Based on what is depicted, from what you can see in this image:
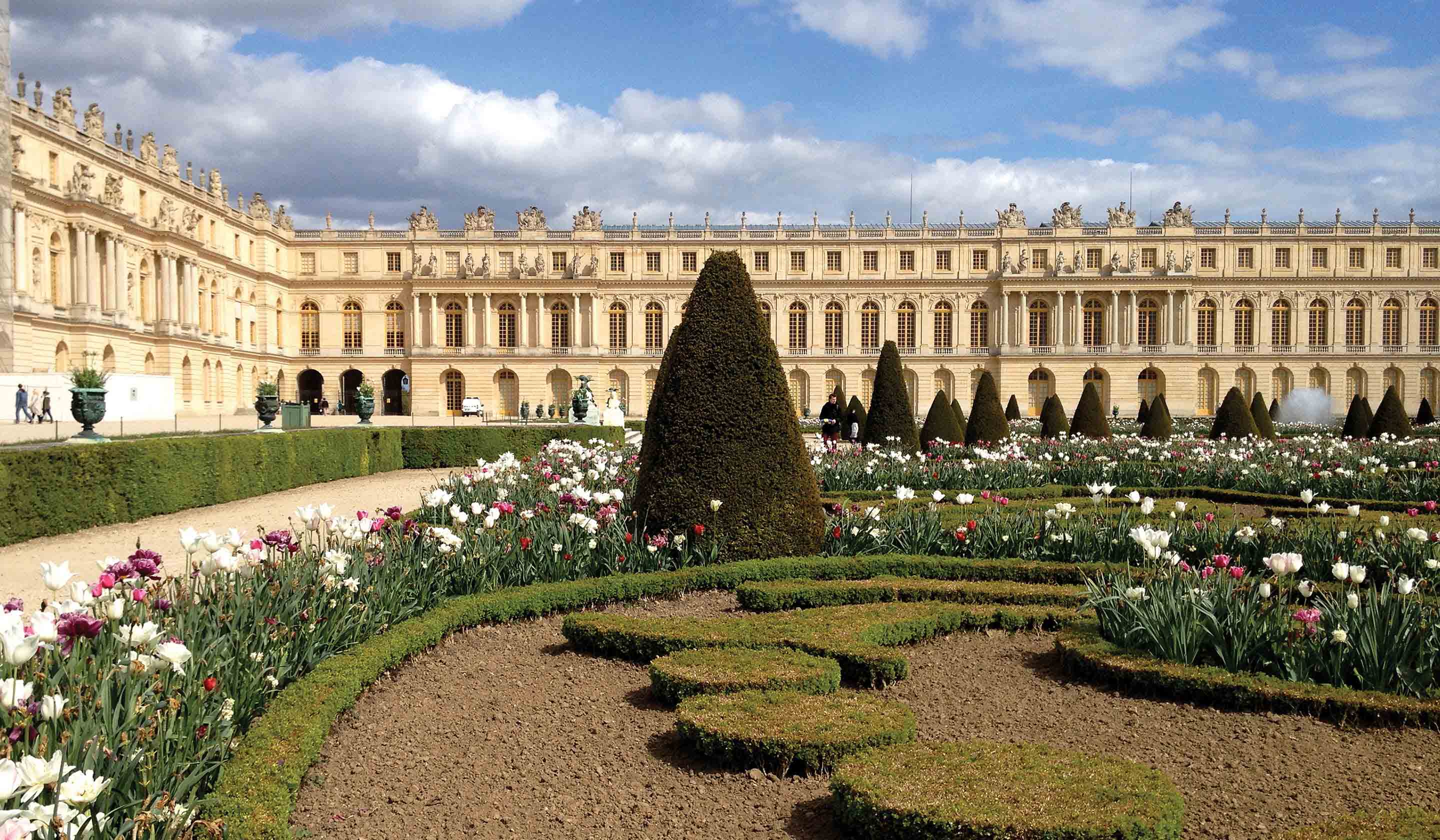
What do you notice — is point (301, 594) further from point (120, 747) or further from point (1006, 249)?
point (1006, 249)

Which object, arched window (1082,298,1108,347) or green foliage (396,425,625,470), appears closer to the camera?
green foliage (396,425,625,470)

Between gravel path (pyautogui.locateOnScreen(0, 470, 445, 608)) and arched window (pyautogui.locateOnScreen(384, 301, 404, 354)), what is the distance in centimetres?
3943

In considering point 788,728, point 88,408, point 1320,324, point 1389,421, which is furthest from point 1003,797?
point 1320,324

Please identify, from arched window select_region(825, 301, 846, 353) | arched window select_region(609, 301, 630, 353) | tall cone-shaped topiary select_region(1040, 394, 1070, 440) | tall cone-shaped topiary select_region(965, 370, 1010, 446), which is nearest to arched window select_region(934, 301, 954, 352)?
arched window select_region(825, 301, 846, 353)

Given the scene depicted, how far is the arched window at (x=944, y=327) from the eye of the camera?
177 ft

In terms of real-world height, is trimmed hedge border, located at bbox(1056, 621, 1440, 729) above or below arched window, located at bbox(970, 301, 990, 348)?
below

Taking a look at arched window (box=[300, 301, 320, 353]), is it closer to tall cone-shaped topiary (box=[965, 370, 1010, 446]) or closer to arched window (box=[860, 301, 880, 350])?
arched window (box=[860, 301, 880, 350])

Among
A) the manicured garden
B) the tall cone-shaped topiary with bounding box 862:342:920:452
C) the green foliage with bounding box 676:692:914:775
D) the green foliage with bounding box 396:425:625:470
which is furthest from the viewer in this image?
the green foliage with bounding box 396:425:625:470

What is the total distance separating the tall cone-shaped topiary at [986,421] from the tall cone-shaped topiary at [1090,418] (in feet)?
15.3

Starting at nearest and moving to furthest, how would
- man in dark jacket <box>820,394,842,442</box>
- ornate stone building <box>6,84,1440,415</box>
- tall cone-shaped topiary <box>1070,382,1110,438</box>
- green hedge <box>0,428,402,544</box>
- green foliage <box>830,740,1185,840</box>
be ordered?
green foliage <box>830,740,1185,840</box> < green hedge <box>0,428,402,544</box> < man in dark jacket <box>820,394,842,442</box> < tall cone-shaped topiary <box>1070,382,1110,438</box> < ornate stone building <box>6,84,1440,415</box>

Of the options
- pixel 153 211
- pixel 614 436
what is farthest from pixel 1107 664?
pixel 153 211

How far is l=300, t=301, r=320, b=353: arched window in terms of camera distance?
55.0m

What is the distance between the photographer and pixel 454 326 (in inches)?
2175

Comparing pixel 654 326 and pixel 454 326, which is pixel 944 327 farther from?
pixel 454 326
